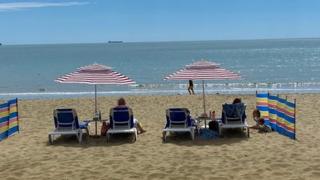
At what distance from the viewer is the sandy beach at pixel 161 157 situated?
27.8ft

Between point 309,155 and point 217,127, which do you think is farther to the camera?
point 217,127

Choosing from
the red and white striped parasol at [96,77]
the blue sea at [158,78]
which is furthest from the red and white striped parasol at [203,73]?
the blue sea at [158,78]

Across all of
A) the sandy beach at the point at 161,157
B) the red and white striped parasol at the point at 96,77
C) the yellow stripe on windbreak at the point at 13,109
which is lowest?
the sandy beach at the point at 161,157

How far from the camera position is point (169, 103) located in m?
21.5

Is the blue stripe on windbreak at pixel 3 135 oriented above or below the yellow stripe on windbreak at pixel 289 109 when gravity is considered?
below

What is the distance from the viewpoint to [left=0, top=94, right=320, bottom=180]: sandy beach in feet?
27.8

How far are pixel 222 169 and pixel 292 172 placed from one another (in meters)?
1.17

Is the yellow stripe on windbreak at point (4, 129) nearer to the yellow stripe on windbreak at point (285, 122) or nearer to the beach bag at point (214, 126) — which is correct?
the beach bag at point (214, 126)

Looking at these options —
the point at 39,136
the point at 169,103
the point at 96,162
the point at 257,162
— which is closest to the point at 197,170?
the point at 257,162

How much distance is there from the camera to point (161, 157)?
974cm

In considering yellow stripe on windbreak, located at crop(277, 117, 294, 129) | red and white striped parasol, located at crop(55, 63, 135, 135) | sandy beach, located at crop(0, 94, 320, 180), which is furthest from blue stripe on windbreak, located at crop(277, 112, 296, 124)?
red and white striped parasol, located at crop(55, 63, 135, 135)

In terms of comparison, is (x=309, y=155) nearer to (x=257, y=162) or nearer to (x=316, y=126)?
(x=257, y=162)

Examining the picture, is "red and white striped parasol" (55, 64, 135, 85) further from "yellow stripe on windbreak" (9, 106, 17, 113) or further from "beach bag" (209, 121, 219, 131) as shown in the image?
"beach bag" (209, 121, 219, 131)

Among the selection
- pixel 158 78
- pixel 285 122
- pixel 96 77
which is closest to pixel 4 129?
pixel 96 77
